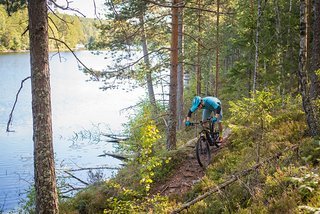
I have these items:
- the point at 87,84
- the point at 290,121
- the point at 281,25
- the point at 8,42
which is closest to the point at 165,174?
the point at 290,121

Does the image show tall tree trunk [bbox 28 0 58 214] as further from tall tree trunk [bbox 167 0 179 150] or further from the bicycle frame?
tall tree trunk [bbox 167 0 179 150]

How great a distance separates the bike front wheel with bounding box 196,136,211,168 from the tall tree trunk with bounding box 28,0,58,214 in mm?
4237

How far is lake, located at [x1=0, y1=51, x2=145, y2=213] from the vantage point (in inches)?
592

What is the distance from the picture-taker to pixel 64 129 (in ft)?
79.9

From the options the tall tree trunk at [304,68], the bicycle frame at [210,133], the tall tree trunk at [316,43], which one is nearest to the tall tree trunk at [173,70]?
the bicycle frame at [210,133]

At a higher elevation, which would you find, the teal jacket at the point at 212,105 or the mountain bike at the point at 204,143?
the teal jacket at the point at 212,105

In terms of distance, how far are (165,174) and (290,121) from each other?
3.85 metres

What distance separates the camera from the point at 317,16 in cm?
798

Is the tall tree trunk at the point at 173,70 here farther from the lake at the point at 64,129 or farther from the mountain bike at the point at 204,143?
the lake at the point at 64,129

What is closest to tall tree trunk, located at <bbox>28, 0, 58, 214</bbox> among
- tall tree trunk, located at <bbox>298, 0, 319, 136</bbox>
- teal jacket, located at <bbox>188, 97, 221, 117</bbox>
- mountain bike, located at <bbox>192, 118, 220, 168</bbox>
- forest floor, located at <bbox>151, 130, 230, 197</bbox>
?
forest floor, located at <bbox>151, 130, 230, 197</bbox>

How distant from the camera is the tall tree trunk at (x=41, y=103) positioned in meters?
4.63

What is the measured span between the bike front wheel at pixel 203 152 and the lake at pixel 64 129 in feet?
13.0

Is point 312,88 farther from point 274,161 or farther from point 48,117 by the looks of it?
point 48,117

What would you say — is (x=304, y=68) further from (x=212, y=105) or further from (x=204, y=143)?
(x=204, y=143)
